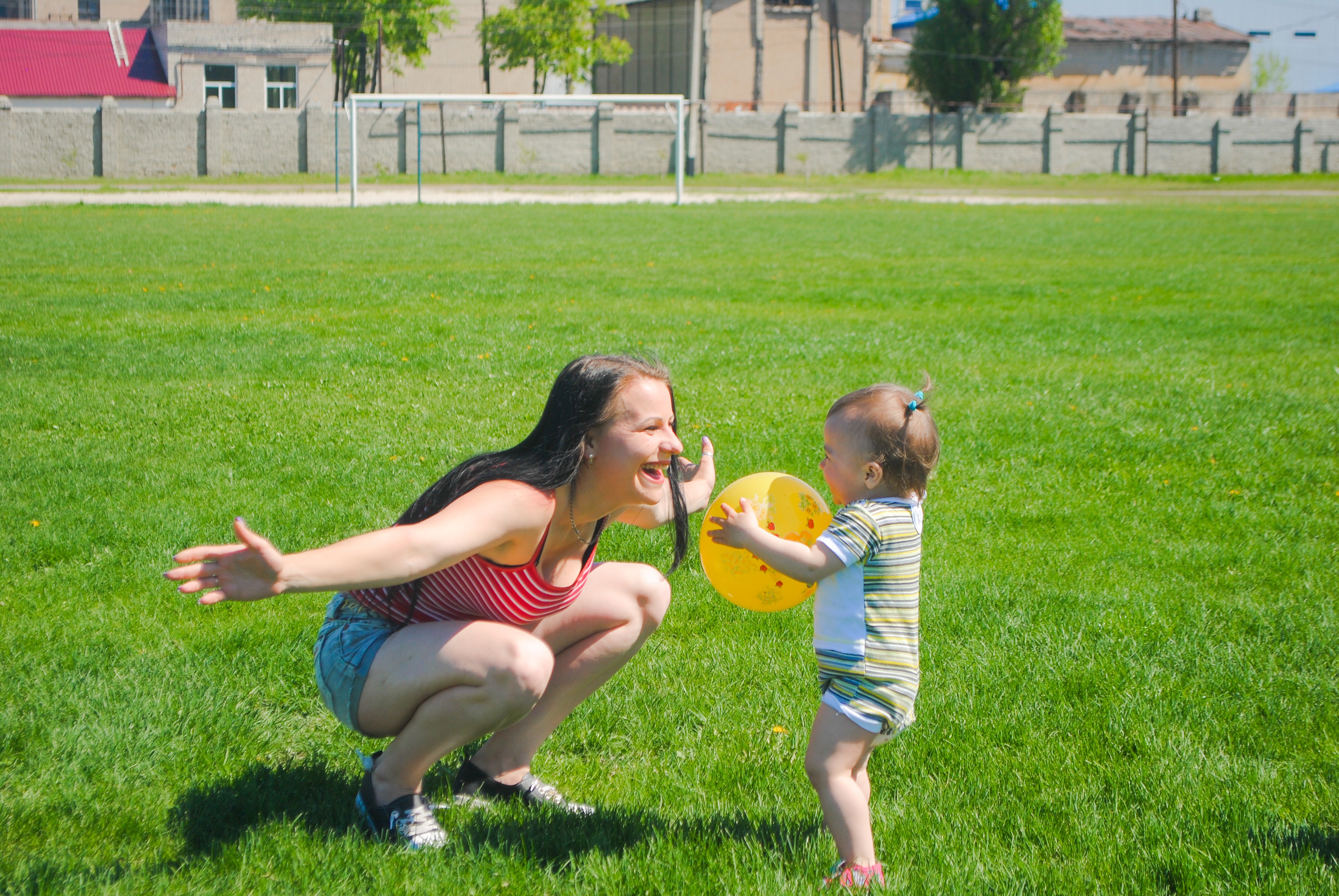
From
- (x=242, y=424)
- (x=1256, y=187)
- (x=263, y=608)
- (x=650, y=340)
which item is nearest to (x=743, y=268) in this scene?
(x=650, y=340)

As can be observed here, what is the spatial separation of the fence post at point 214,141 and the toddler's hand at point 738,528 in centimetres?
4604

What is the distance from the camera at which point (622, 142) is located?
48594 millimetres

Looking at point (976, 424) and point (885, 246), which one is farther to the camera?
point (885, 246)

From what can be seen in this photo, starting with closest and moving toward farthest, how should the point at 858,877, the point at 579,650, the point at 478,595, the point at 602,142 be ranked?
the point at 858,877 < the point at 478,595 < the point at 579,650 < the point at 602,142

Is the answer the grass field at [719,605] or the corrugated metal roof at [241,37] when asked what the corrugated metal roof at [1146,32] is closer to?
the corrugated metal roof at [241,37]

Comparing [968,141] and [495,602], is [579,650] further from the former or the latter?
[968,141]

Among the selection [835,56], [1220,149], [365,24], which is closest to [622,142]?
[365,24]

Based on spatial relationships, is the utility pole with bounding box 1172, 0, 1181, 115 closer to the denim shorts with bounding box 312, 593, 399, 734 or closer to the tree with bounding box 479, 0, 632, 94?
the tree with bounding box 479, 0, 632, 94

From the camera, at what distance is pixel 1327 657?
4.02 metres

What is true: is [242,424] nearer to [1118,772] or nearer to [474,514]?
[474,514]

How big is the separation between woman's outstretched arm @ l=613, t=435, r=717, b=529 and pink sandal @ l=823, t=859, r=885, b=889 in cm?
109

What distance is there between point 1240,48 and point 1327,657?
8531 centimetres

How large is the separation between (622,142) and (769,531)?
47773mm

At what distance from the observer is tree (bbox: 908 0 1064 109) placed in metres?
55.6
